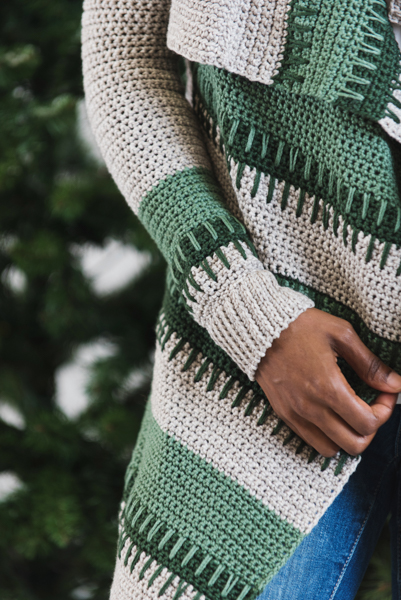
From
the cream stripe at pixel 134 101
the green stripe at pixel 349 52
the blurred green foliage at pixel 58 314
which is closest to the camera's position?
the green stripe at pixel 349 52

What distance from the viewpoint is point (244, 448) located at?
19.8 inches

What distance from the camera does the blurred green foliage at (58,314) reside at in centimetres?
88

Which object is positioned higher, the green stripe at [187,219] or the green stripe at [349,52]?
the green stripe at [349,52]

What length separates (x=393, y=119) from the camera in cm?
42

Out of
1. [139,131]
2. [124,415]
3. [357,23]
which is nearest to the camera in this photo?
[357,23]

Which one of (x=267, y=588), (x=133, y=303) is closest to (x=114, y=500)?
(x=133, y=303)

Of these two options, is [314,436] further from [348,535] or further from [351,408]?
[348,535]

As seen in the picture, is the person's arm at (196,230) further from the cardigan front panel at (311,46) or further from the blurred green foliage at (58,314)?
the blurred green foliage at (58,314)

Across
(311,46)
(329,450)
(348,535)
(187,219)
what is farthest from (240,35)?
(348,535)

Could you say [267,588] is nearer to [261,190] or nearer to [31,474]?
[261,190]

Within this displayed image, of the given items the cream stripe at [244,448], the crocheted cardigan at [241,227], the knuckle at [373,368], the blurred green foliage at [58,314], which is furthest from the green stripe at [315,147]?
the blurred green foliage at [58,314]

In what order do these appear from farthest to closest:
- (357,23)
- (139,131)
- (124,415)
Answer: (124,415) → (139,131) → (357,23)

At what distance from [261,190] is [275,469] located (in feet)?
0.92

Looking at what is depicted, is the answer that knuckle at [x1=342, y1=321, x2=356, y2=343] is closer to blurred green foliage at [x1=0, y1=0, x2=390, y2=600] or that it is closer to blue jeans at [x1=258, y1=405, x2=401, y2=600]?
blue jeans at [x1=258, y1=405, x2=401, y2=600]
